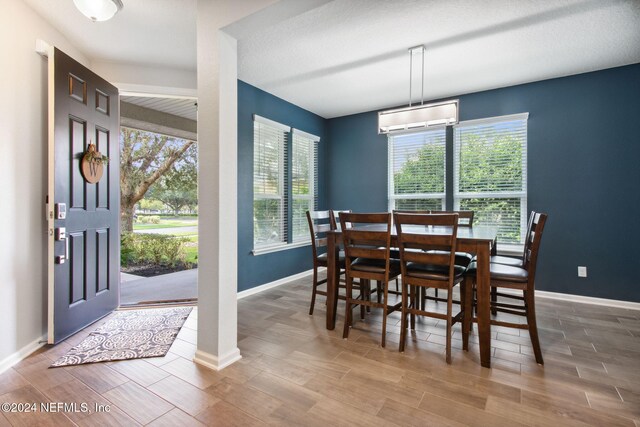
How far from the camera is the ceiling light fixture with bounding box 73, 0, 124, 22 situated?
6.81 feet

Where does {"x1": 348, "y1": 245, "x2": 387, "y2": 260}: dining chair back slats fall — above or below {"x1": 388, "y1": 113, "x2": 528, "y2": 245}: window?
below

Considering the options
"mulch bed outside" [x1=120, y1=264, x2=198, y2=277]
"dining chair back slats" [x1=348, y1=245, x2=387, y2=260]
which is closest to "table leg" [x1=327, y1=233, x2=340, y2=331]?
"dining chair back slats" [x1=348, y1=245, x2=387, y2=260]

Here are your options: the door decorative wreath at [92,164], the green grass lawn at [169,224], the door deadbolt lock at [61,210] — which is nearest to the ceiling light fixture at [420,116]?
the door decorative wreath at [92,164]

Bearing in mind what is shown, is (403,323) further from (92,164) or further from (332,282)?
(92,164)

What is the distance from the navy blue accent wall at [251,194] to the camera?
3875mm

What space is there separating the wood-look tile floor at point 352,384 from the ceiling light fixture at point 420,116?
6.43 feet

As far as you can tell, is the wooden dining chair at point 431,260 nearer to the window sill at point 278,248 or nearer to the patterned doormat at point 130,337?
the patterned doormat at point 130,337

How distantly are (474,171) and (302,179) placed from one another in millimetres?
2561

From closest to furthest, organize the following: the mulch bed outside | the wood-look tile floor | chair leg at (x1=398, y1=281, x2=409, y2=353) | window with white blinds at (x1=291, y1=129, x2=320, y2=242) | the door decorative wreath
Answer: the wood-look tile floor → chair leg at (x1=398, y1=281, x2=409, y2=353) → the door decorative wreath → window with white blinds at (x1=291, y1=129, x2=320, y2=242) → the mulch bed outside

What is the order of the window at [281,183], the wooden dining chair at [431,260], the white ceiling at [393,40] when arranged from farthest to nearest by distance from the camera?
1. the window at [281,183]
2. the white ceiling at [393,40]
3. the wooden dining chair at [431,260]

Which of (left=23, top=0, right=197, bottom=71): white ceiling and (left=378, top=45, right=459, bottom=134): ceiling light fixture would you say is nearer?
(left=23, top=0, right=197, bottom=71): white ceiling

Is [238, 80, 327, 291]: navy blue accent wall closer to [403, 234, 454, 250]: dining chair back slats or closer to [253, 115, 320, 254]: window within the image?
[253, 115, 320, 254]: window

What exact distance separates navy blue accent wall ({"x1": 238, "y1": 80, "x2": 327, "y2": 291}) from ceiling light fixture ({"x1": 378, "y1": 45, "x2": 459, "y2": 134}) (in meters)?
1.78

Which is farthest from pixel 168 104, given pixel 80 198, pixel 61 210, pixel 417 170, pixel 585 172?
pixel 585 172
